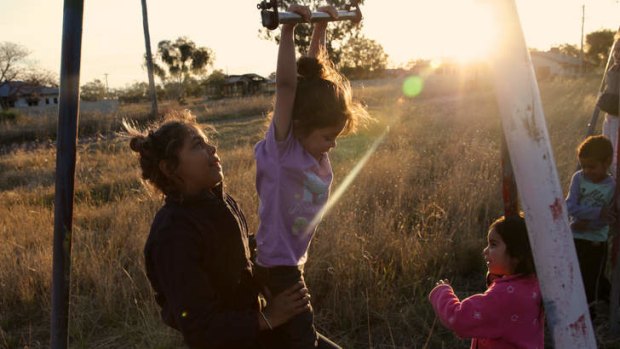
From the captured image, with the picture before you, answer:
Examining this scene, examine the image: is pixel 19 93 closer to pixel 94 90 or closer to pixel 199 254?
pixel 94 90

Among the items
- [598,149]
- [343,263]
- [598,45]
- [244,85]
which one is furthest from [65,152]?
[598,45]

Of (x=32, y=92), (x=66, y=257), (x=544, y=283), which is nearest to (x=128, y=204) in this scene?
(x=66, y=257)

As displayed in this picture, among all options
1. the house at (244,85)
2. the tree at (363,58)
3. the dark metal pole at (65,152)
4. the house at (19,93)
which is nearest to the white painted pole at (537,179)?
the dark metal pole at (65,152)

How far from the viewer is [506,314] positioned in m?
1.63

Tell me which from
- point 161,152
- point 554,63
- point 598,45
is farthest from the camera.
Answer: point 598,45

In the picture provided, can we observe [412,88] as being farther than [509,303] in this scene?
Yes

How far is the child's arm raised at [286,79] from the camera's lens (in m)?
1.25

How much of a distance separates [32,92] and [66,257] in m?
68.2

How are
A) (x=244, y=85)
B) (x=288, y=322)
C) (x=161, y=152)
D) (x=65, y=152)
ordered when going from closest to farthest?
(x=65, y=152)
(x=161, y=152)
(x=288, y=322)
(x=244, y=85)

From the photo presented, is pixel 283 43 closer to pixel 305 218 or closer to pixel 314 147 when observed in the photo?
pixel 314 147

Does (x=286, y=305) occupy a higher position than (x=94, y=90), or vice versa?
(x=94, y=90)

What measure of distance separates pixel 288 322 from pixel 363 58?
68.3 m

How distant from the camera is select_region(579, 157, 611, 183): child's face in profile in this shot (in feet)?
9.27

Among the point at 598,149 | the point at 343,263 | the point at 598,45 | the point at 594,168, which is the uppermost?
the point at 598,45
